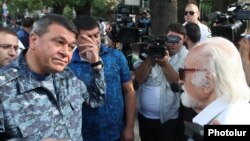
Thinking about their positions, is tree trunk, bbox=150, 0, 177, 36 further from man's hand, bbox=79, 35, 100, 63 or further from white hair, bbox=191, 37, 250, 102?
white hair, bbox=191, 37, 250, 102

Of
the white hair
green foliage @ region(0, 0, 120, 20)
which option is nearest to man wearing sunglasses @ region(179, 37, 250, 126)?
the white hair

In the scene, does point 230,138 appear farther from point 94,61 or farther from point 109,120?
point 109,120

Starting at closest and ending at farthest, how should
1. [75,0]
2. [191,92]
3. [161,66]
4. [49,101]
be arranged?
1. [191,92]
2. [49,101]
3. [161,66]
4. [75,0]

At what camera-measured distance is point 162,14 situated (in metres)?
7.77

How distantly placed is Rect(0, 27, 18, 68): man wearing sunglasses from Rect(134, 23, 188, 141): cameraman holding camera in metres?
1.11

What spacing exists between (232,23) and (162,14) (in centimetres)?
382

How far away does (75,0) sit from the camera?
70.0ft

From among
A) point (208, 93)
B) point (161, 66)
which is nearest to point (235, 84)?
point (208, 93)

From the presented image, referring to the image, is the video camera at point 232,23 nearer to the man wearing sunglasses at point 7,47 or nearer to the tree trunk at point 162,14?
the man wearing sunglasses at point 7,47

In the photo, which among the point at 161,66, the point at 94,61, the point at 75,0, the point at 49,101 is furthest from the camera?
the point at 75,0

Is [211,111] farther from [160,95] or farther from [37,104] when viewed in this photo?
[160,95]

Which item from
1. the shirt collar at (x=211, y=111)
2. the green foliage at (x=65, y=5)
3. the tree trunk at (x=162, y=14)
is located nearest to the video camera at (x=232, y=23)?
the shirt collar at (x=211, y=111)

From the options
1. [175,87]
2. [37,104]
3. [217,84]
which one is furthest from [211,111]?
[175,87]

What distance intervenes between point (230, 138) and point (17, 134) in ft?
3.61
